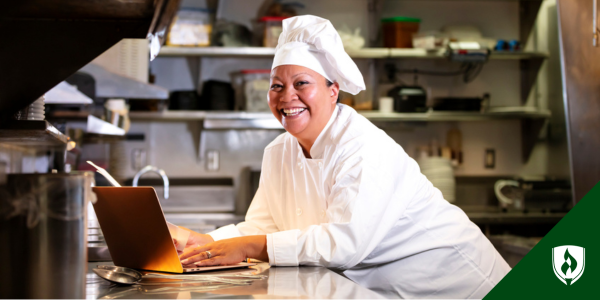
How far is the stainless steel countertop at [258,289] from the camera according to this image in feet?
2.76

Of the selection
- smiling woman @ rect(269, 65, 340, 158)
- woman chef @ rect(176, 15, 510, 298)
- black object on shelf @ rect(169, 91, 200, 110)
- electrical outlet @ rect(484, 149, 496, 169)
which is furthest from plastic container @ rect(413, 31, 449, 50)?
smiling woman @ rect(269, 65, 340, 158)

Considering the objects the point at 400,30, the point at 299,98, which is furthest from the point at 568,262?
the point at 400,30

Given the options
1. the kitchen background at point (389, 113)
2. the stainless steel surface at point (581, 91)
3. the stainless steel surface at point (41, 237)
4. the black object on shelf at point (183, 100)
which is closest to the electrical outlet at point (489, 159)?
the kitchen background at point (389, 113)

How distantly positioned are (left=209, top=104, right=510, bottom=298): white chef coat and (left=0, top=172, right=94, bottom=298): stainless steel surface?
1.82 ft

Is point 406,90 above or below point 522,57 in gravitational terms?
below

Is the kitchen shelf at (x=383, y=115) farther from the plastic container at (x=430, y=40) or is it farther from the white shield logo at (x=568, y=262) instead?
the white shield logo at (x=568, y=262)

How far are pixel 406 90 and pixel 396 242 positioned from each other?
2558 millimetres

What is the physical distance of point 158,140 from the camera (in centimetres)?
399

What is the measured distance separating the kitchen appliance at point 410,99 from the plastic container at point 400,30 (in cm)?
32

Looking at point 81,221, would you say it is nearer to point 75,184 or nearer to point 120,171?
point 75,184

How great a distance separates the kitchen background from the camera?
3.63 metres

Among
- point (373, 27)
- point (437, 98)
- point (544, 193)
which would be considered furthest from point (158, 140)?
point (544, 193)

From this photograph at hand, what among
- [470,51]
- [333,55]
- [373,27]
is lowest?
[333,55]

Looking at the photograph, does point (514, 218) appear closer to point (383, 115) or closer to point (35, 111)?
point (383, 115)
